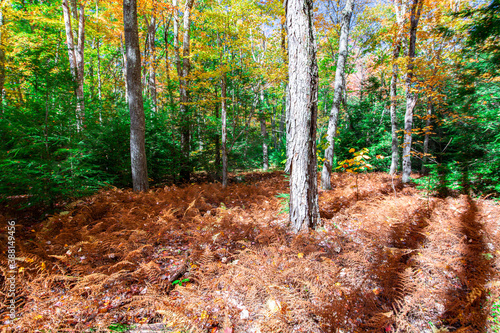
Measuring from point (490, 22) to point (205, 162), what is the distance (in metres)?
9.39

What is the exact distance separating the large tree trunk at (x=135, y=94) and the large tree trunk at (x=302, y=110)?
444cm

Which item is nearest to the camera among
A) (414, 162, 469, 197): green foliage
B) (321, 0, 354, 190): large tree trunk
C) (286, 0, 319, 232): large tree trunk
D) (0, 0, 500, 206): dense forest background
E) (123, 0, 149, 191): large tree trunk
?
(286, 0, 319, 232): large tree trunk

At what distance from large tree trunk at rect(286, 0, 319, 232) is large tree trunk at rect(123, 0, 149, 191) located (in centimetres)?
444

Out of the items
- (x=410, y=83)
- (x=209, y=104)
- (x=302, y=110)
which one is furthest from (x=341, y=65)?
(x=209, y=104)

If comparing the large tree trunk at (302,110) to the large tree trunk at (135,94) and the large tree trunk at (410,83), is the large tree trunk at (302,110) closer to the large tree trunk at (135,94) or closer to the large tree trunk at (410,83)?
the large tree trunk at (135,94)

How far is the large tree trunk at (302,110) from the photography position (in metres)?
3.14

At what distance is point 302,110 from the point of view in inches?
126

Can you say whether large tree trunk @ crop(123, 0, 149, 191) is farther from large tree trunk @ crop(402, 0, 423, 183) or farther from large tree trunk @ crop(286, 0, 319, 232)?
large tree trunk @ crop(402, 0, 423, 183)

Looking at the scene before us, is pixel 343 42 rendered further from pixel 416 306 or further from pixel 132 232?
pixel 132 232

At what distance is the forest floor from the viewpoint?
72.4 inches

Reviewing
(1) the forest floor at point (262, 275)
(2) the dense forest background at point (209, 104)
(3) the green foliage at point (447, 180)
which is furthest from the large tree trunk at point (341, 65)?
(1) the forest floor at point (262, 275)

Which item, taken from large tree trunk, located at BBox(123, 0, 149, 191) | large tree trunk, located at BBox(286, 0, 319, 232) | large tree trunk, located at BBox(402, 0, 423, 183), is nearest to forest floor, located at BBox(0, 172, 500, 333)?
large tree trunk, located at BBox(286, 0, 319, 232)

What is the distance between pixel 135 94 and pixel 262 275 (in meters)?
5.81

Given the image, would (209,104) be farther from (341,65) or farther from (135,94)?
(341,65)
